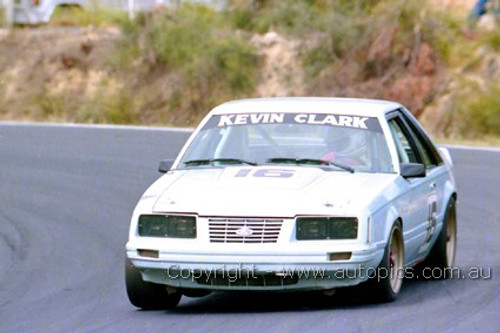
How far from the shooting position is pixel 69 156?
63.3ft

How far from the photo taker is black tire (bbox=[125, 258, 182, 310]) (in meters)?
8.24

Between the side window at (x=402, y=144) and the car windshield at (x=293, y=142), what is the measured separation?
0.21m

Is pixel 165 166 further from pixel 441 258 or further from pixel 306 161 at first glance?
pixel 441 258

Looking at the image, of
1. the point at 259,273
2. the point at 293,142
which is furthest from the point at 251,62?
the point at 259,273

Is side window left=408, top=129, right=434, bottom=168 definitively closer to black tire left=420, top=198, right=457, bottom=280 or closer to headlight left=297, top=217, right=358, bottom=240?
black tire left=420, top=198, right=457, bottom=280

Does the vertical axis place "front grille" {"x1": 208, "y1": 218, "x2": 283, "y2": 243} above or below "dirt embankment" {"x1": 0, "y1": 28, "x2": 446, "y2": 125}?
above

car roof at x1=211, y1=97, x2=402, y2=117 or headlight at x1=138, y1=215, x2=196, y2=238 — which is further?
car roof at x1=211, y1=97, x2=402, y2=117

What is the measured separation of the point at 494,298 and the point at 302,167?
4.99 ft

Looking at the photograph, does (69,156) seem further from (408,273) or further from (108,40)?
(108,40)

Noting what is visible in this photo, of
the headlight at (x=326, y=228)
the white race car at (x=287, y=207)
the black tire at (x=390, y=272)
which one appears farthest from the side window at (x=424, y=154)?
the headlight at (x=326, y=228)

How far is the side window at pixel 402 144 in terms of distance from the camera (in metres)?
9.22

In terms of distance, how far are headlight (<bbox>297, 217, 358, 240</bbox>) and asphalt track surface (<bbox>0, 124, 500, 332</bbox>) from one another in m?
0.48

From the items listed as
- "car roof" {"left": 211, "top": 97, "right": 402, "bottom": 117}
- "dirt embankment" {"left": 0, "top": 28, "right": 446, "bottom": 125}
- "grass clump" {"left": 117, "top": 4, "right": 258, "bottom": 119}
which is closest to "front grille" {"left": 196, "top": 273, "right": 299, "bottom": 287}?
"car roof" {"left": 211, "top": 97, "right": 402, "bottom": 117}

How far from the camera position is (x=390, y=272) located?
8.20 m
